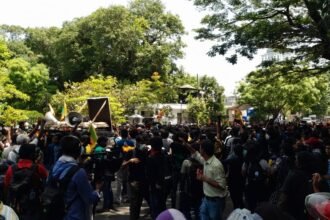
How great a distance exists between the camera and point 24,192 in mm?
5348

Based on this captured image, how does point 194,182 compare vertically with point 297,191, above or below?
below

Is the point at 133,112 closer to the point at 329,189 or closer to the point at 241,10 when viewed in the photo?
the point at 241,10

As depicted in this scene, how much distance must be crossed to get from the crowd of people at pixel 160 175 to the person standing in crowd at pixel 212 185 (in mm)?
14

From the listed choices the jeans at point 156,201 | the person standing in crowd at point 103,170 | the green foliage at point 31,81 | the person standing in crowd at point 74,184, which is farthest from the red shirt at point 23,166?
the green foliage at point 31,81

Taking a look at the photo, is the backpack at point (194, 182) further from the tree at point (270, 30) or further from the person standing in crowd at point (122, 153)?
the tree at point (270, 30)

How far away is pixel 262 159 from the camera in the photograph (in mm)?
7895

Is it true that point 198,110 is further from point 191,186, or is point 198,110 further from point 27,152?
point 27,152

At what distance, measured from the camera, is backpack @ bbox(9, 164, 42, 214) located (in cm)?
532

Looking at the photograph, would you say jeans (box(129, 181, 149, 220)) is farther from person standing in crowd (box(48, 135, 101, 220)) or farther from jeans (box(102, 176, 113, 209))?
person standing in crowd (box(48, 135, 101, 220))

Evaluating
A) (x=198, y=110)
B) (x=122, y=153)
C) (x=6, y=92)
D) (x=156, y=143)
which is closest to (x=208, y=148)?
(x=156, y=143)

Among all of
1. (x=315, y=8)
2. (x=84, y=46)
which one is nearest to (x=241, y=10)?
(x=315, y=8)

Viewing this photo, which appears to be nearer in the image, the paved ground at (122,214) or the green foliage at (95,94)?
the paved ground at (122,214)

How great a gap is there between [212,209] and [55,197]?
2.43 metres

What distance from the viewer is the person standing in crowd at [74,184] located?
16.6 feet
